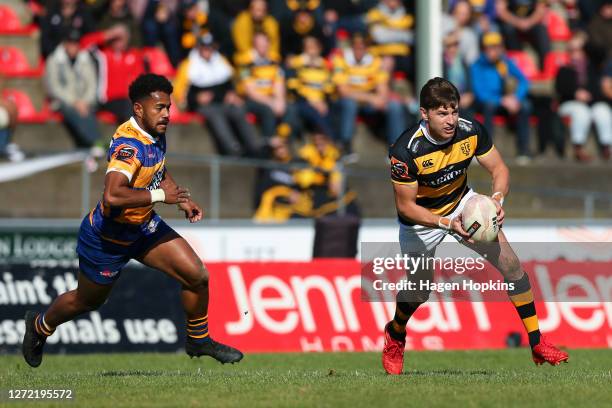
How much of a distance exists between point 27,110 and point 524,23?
9561mm

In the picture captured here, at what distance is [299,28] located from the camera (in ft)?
70.0

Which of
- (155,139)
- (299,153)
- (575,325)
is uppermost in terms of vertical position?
(155,139)

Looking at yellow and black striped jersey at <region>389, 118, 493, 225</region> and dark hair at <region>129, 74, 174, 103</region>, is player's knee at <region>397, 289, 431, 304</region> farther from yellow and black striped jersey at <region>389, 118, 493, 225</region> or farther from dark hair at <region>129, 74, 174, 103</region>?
dark hair at <region>129, 74, 174, 103</region>

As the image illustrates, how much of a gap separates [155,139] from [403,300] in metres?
2.63

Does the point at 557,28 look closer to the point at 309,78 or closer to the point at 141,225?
the point at 309,78

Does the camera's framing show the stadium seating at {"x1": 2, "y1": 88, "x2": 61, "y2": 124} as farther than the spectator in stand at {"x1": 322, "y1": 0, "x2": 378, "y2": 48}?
No

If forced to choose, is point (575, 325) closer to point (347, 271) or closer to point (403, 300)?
point (347, 271)

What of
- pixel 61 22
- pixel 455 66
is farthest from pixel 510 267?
pixel 61 22

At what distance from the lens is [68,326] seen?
15.5 metres

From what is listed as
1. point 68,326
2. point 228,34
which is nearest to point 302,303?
point 68,326

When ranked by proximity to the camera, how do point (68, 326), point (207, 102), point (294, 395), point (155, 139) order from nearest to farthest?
point (294, 395)
point (155, 139)
point (68, 326)
point (207, 102)

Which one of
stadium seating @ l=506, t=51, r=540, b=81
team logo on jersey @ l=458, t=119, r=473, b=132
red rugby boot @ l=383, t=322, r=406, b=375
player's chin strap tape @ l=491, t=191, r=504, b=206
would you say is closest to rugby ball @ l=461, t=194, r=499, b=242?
player's chin strap tape @ l=491, t=191, r=504, b=206

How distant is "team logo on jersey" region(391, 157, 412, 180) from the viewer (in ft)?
33.2

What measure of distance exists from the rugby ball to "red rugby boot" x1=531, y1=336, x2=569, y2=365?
1079 mm
